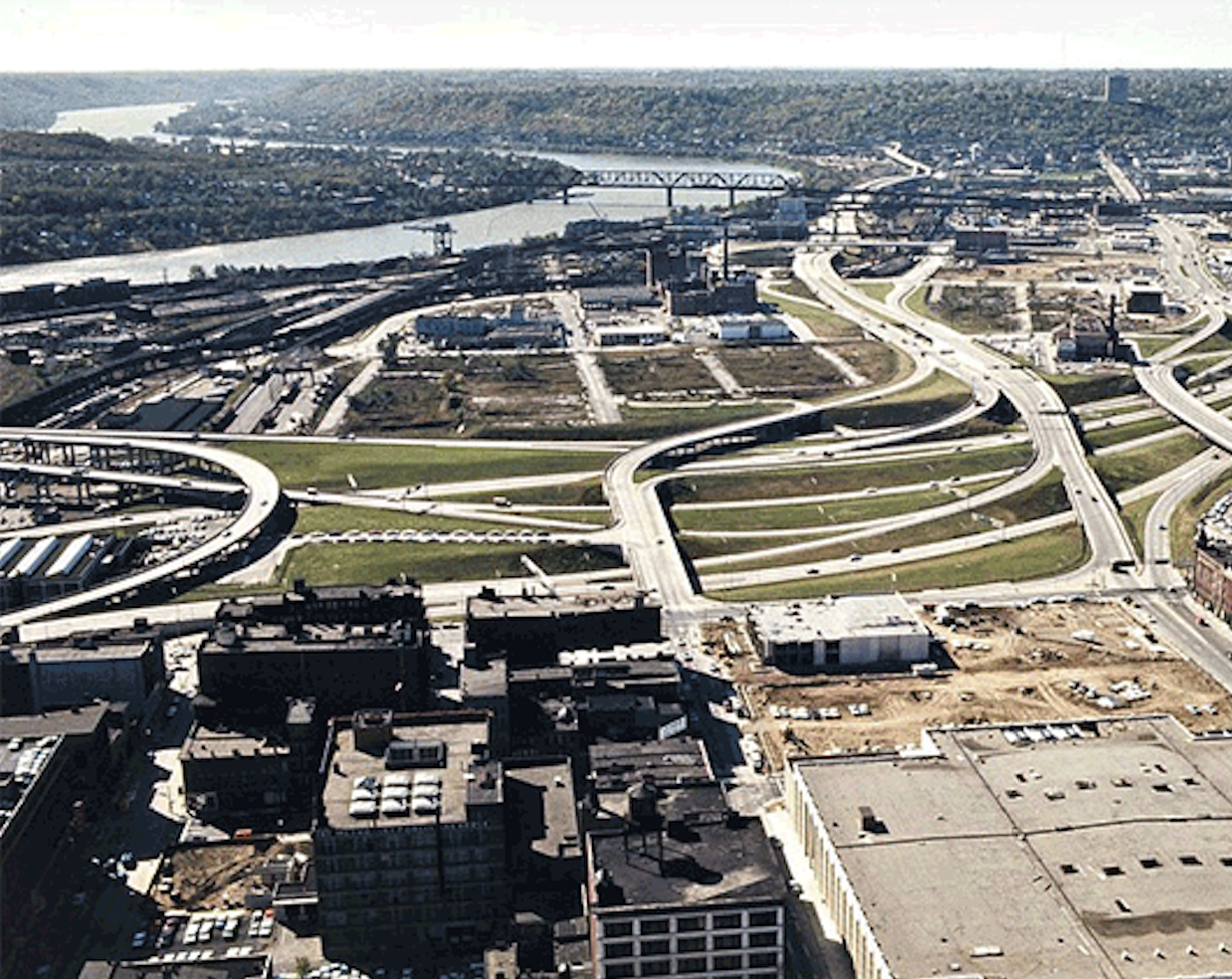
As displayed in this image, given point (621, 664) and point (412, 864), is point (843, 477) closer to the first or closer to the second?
point (621, 664)

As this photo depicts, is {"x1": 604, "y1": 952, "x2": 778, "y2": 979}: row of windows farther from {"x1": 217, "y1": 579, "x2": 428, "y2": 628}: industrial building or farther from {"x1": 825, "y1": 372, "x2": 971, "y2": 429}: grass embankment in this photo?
{"x1": 825, "y1": 372, "x2": 971, "y2": 429}: grass embankment

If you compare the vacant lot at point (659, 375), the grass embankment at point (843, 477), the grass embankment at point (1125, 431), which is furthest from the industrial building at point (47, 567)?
the grass embankment at point (1125, 431)

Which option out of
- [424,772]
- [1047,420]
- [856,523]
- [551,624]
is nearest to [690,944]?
[424,772]

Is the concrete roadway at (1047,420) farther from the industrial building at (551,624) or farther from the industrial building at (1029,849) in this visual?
the industrial building at (1029,849)

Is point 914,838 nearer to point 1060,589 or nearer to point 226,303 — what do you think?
point 1060,589

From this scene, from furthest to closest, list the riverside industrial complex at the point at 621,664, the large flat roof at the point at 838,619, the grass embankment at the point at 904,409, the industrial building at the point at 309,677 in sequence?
the grass embankment at the point at 904,409 → the large flat roof at the point at 838,619 → the industrial building at the point at 309,677 → the riverside industrial complex at the point at 621,664

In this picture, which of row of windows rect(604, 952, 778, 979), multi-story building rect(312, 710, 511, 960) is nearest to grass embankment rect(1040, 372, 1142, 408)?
multi-story building rect(312, 710, 511, 960)

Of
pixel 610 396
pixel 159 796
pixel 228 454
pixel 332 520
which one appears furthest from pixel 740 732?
pixel 610 396
